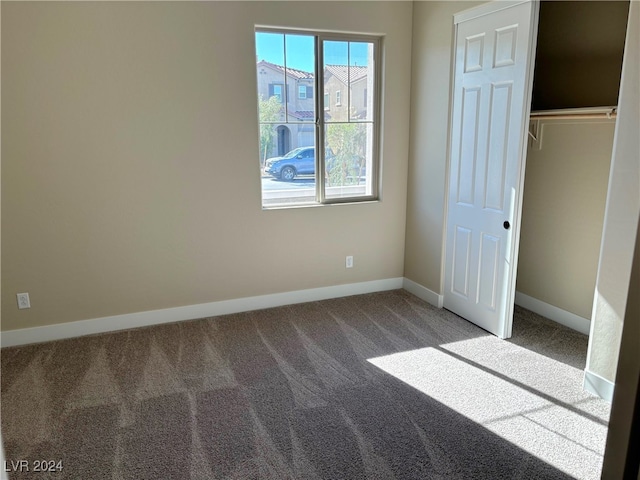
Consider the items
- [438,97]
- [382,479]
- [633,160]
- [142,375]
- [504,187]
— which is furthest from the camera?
[438,97]

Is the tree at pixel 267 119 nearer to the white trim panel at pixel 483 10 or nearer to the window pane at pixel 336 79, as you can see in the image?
the window pane at pixel 336 79

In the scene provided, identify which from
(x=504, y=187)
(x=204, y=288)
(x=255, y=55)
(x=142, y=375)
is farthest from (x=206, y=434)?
(x=255, y=55)

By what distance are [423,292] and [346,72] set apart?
2173 mm

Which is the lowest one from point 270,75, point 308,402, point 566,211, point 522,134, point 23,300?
point 308,402

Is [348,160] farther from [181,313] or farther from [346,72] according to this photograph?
[181,313]

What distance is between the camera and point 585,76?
3453 millimetres

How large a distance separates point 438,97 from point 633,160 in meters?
1.81

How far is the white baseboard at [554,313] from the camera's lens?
3541 millimetres

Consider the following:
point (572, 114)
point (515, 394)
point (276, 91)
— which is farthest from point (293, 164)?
point (515, 394)

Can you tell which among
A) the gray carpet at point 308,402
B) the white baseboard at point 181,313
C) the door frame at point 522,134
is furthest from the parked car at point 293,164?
the gray carpet at point 308,402

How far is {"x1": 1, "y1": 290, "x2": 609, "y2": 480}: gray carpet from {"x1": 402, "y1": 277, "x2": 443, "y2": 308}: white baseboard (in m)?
0.33

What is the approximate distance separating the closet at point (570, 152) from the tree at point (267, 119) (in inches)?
83.6

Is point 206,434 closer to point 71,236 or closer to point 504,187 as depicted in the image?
point 71,236

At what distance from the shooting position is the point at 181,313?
12.6 feet
